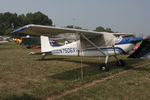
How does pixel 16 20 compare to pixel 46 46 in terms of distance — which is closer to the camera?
pixel 46 46

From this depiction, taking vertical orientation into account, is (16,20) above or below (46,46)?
above

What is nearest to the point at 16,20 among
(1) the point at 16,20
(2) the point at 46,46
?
(1) the point at 16,20

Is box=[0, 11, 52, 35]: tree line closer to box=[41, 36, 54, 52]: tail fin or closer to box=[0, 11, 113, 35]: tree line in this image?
box=[0, 11, 113, 35]: tree line

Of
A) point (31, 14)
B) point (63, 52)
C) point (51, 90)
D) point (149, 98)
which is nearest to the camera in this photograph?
point (149, 98)

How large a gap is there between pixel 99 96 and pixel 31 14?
128 meters

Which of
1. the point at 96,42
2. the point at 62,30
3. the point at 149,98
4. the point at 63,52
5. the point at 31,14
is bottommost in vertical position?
the point at 149,98

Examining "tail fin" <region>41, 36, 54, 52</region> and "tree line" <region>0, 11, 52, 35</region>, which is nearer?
"tail fin" <region>41, 36, 54, 52</region>

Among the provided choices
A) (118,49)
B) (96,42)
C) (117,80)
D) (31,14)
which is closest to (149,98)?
(117,80)

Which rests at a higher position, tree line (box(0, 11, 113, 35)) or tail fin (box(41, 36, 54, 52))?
tree line (box(0, 11, 113, 35))

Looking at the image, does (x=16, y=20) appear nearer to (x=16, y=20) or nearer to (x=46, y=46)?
(x=16, y=20)

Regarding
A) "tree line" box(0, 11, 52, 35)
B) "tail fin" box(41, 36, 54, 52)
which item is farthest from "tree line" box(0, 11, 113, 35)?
"tail fin" box(41, 36, 54, 52)

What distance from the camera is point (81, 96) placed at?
4.05m

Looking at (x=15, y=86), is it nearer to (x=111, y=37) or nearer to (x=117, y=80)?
(x=117, y=80)

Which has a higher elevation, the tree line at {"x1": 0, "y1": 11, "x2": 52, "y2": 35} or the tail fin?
the tree line at {"x1": 0, "y1": 11, "x2": 52, "y2": 35}
